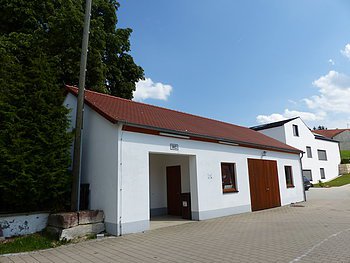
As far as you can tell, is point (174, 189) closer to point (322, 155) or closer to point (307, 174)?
point (307, 174)

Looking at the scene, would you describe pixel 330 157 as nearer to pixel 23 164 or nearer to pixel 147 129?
pixel 147 129

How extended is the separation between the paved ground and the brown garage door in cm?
435

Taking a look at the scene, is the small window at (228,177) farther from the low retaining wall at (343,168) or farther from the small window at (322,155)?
the low retaining wall at (343,168)

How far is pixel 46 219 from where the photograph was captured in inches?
340

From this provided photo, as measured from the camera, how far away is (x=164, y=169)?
13602mm

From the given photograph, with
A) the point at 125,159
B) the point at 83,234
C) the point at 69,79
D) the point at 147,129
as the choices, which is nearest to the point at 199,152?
the point at 147,129

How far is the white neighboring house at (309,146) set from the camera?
33.7 metres

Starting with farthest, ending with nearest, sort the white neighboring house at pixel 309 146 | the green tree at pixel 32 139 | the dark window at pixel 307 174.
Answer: the dark window at pixel 307 174 → the white neighboring house at pixel 309 146 → the green tree at pixel 32 139

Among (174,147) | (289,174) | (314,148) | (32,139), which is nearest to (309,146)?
(314,148)

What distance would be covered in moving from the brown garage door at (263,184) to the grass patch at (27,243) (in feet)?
31.3

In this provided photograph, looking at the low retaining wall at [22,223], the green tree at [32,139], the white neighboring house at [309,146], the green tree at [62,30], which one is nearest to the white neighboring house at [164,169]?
the green tree at [32,139]

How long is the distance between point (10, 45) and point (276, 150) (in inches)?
599

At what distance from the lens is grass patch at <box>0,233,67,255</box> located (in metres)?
7.09

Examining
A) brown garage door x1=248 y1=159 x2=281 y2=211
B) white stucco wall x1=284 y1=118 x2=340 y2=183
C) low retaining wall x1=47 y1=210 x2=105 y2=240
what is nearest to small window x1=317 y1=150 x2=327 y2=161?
white stucco wall x1=284 y1=118 x2=340 y2=183
